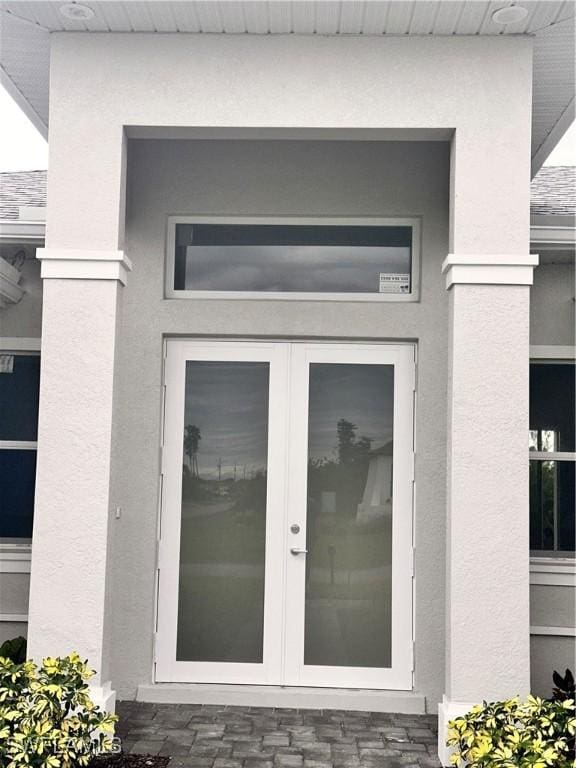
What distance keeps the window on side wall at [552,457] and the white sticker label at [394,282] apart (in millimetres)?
1404

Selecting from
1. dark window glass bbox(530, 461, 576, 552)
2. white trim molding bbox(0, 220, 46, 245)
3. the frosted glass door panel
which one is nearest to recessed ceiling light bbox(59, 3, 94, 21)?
white trim molding bbox(0, 220, 46, 245)

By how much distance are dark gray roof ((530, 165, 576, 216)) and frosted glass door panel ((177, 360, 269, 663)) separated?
119 inches

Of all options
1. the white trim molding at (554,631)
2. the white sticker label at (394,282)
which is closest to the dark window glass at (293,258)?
the white sticker label at (394,282)

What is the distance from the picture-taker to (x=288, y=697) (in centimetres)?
653

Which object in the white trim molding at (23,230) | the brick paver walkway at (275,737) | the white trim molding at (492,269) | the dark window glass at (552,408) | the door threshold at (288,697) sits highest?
the white trim molding at (23,230)

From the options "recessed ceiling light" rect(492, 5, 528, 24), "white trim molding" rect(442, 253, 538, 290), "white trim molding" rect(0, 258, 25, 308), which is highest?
"recessed ceiling light" rect(492, 5, 528, 24)

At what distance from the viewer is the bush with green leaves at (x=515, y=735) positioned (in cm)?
442

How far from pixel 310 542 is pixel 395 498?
2.53 ft

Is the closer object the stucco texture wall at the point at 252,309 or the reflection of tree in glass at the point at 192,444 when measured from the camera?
the stucco texture wall at the point at 252,309

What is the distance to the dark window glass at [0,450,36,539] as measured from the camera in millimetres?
7402

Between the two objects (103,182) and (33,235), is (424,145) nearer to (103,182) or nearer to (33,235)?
(103,182)

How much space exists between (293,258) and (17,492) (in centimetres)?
321

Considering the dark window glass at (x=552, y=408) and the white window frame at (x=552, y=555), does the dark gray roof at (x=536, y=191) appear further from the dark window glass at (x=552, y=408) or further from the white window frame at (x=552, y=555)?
the dark window glass at (x=552, y=408)

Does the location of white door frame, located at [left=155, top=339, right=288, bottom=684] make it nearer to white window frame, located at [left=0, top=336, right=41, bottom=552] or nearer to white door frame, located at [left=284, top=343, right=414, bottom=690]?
white door frame, located at [left=284, top=343, right=414, bottom=690]
